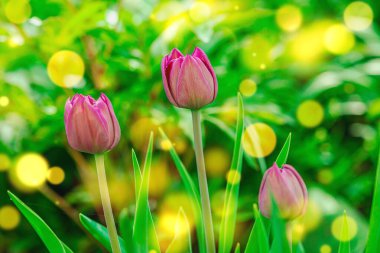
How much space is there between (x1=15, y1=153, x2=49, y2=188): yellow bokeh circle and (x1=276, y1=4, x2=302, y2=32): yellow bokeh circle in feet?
1.90

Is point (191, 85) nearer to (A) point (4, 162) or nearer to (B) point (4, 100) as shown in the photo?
(B) point (4, 100)

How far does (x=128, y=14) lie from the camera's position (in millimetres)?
866

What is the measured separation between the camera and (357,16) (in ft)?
4.78

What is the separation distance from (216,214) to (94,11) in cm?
40

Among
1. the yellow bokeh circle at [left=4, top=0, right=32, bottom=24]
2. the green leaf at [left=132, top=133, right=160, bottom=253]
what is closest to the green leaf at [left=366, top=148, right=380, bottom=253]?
the green leaf at [left=132, top=133, right=160, bottom=253]

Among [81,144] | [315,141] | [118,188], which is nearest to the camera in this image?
[81,144]

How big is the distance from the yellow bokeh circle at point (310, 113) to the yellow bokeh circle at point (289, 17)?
213 mm

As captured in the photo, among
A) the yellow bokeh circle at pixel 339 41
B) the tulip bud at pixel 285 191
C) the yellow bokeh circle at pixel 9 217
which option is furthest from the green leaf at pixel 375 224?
the yellow bokeh circle at pixel 339 41

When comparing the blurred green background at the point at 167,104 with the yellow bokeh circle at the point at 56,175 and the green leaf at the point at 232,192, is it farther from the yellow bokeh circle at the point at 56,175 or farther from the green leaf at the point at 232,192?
the green leaf at the point at 232,192

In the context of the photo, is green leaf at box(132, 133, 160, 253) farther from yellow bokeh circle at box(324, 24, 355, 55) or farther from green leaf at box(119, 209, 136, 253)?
yellow bokeh circle at box(324, 24, 355, 55)

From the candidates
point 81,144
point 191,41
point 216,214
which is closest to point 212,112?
point 191,41

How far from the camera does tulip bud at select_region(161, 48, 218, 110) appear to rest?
524 millimetres

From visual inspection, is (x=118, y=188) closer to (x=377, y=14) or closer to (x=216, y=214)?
(x=216, y=214)

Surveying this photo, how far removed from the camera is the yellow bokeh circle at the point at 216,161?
1.14 metres
